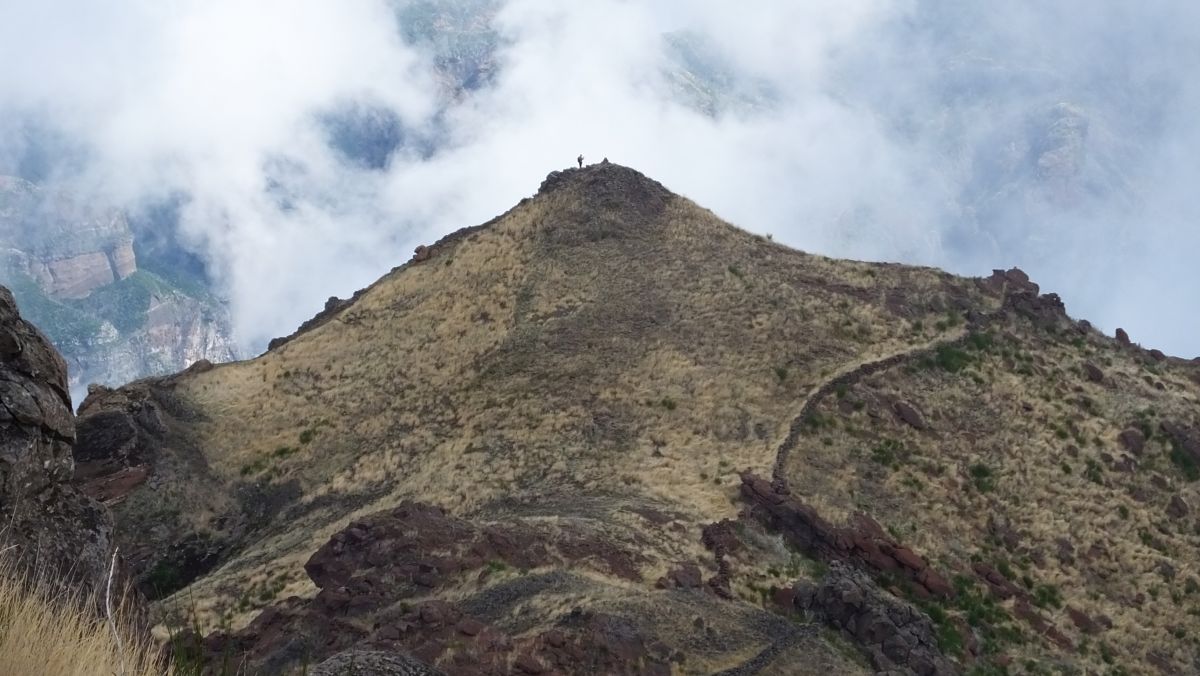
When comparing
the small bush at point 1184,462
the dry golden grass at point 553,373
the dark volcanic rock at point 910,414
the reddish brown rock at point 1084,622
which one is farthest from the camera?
the dark volcanic rock at point 910,414

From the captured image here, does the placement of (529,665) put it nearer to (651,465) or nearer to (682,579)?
(682,579)

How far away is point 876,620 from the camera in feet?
85.9

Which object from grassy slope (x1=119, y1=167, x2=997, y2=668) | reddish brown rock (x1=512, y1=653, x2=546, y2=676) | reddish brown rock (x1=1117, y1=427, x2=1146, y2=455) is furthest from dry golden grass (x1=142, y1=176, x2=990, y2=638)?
reddish brown rock (x1=512, y1=653, x2=546, y2=676)

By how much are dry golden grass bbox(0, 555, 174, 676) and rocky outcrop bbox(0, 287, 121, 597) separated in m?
2.63

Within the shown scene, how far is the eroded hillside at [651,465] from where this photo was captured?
83.8 feet

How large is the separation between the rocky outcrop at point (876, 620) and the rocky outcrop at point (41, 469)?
20.0m

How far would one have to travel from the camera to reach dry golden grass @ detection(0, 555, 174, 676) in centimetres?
600

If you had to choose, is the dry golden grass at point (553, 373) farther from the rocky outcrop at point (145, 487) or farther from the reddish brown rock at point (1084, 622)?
the reddish brown rock at point (1084, 622)

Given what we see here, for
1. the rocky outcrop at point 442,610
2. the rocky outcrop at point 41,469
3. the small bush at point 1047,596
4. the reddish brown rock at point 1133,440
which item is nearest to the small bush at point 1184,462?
the reddish brown rock at point 1133,440

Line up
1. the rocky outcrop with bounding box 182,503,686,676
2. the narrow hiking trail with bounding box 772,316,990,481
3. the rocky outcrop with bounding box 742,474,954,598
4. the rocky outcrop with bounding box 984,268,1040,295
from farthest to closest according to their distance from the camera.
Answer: the rocky outcrop with bounding box 984,268,1040,295
the narrow hiking trail with bounding box 772,316,990,481
the rocky outcrop with bounding box 742,474,954,598
the rocky outcrop with bounding box 182,503,686,676

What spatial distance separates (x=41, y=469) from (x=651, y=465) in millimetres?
27393

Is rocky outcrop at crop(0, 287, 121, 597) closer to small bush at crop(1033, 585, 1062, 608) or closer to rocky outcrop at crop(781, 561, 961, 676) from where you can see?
rocky outcrop at crop(781, 561, 961, 676)

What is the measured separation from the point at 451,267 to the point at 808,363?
20.4 metres

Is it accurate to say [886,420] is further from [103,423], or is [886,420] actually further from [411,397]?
[103,423]
